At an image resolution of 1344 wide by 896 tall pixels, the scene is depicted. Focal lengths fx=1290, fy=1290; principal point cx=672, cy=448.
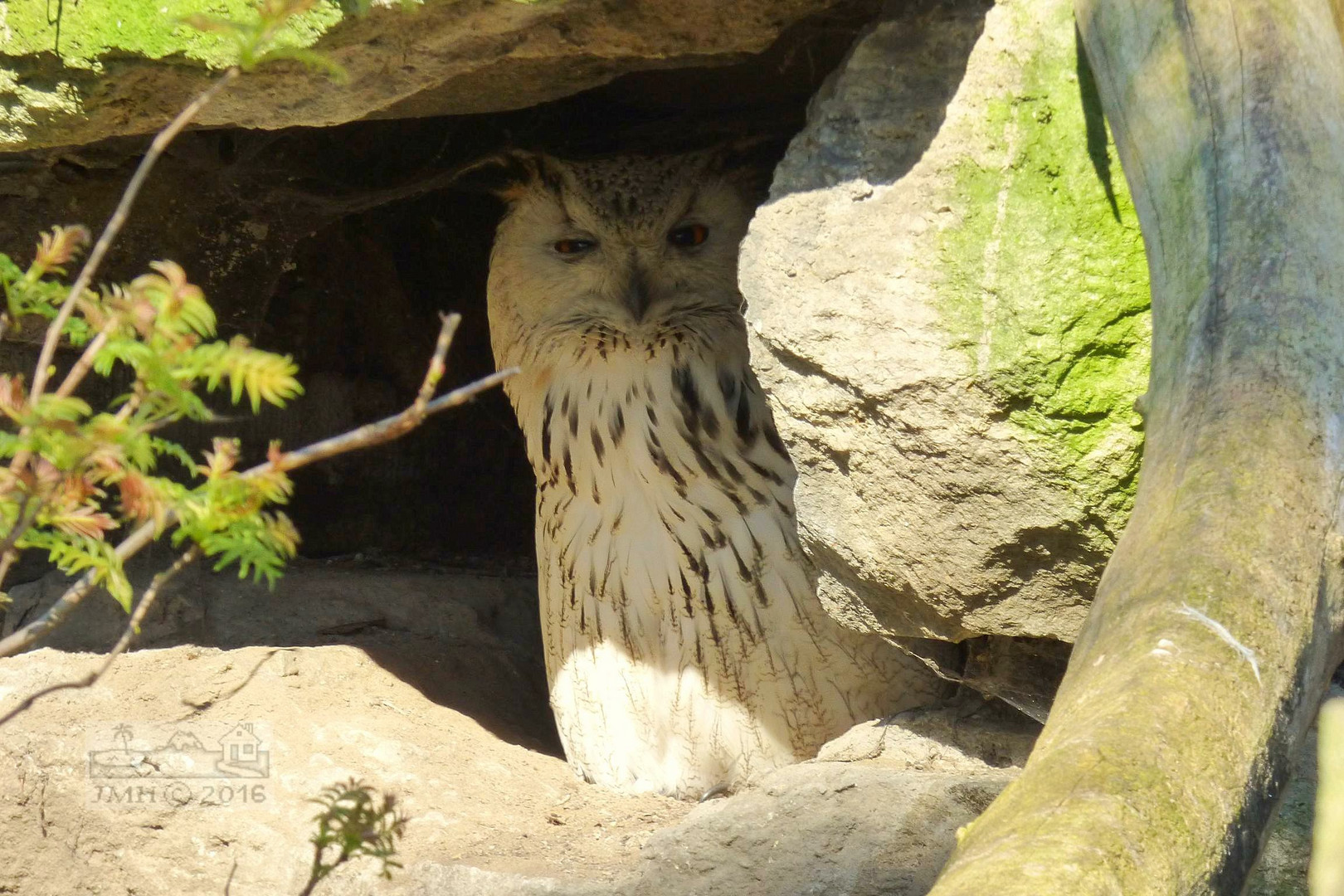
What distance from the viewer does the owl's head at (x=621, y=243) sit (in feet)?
10.7

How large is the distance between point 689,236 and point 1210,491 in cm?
221

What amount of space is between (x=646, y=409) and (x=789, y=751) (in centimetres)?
89

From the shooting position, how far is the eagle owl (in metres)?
3.00

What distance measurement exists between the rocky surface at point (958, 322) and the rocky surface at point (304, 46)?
28 centimetres

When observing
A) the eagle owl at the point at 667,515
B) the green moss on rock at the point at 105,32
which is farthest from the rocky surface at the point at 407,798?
the green moss on rock at the point at 105,32

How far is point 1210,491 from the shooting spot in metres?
1.36

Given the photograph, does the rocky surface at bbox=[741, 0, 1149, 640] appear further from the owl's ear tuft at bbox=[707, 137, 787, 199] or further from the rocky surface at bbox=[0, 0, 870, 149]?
the owl's ear tuft at bbox=[707, 137, 787, 199]

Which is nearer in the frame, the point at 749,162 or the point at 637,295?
the point at 637,295

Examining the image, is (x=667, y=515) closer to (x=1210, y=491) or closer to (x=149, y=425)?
(x=1210, y=491)

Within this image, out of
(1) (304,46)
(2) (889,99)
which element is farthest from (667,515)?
(1) (304,46)

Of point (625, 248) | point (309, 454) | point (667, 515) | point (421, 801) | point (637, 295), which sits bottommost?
point (421, 801)

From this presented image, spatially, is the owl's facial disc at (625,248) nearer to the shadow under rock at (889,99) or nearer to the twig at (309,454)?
the shadow under rock at (889,99)

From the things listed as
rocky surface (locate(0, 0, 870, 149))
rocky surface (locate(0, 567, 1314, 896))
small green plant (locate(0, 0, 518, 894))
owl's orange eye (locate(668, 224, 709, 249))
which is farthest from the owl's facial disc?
small green plant (locate(0, 0, 518, 894))

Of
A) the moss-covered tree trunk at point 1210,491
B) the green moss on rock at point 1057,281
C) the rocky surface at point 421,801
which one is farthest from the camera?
the rocky surface at point 421,801
